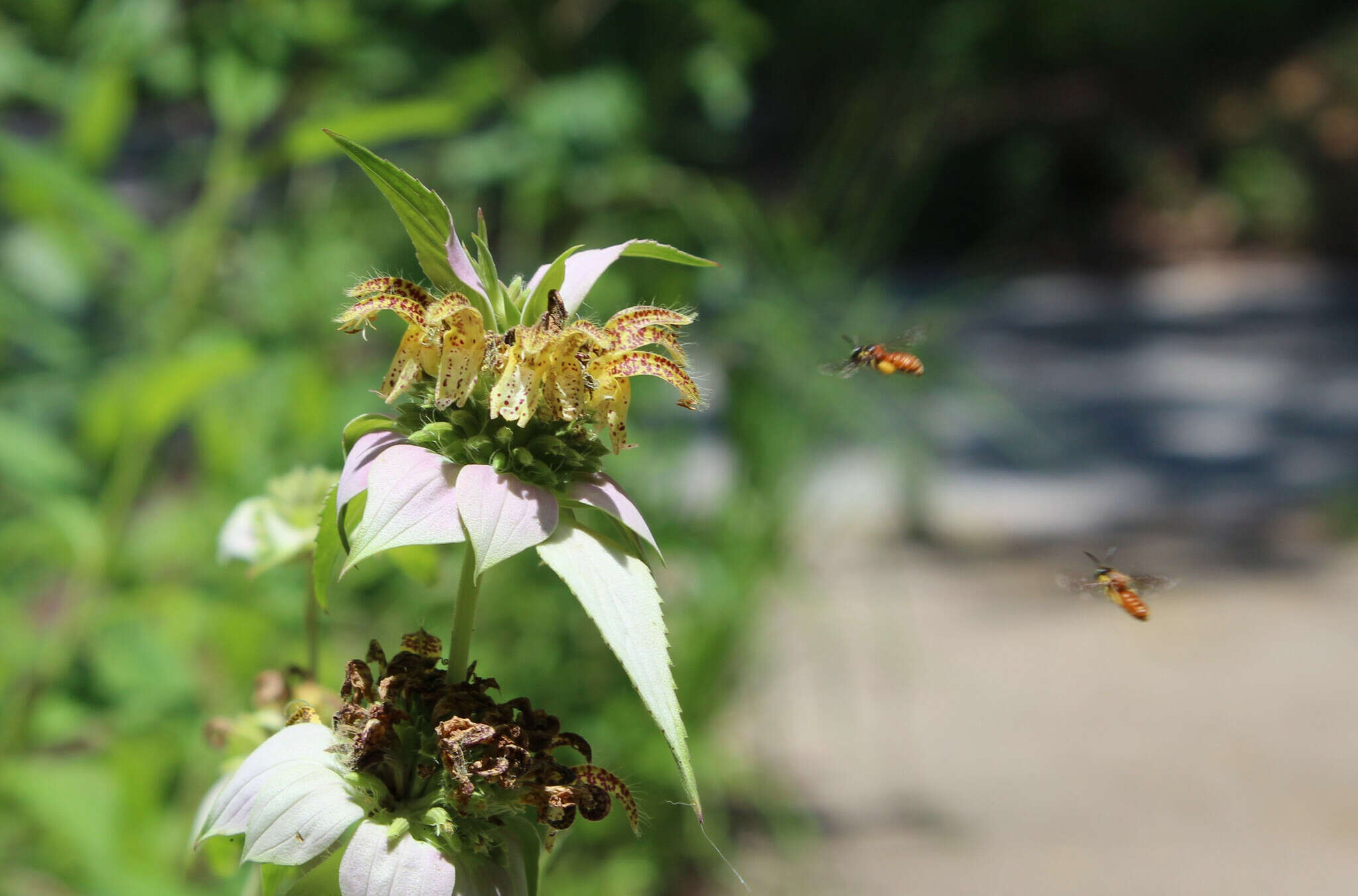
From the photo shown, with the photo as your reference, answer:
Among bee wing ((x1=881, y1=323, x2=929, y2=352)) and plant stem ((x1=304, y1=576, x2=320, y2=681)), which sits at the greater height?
bee wing ((x1=881, y1=323, x2=929, y2=352))

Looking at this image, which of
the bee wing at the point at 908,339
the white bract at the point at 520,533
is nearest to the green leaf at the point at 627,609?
the white bract at the point at 520,533

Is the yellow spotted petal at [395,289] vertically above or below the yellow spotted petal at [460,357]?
above

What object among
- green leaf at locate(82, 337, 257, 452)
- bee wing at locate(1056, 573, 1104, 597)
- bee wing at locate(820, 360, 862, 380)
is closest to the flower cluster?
bee wing at locate(820, 360, 862, 380)

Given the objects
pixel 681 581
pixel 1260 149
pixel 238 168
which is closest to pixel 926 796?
pixel 681 581

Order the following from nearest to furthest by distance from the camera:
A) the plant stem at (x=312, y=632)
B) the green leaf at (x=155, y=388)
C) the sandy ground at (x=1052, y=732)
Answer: the plant stem at (x=312, y=632), the green leaf at (x=155, y=388), the sandy ground at (x=1052, y=732)

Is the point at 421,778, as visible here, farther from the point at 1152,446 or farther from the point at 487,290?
the point at 1152,446

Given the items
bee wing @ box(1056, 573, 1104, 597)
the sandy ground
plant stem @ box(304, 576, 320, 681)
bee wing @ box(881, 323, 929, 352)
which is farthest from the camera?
the sandy ground

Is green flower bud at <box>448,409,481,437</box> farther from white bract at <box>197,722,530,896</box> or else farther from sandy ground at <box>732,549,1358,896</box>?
sandy ground at <box>732,549,1358,896</box>

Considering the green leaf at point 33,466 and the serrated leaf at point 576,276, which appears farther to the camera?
the green leaf at point 33,466

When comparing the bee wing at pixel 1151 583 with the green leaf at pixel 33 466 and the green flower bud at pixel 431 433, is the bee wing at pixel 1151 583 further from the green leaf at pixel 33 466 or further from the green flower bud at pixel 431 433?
the green leaf at pixel 33 466
